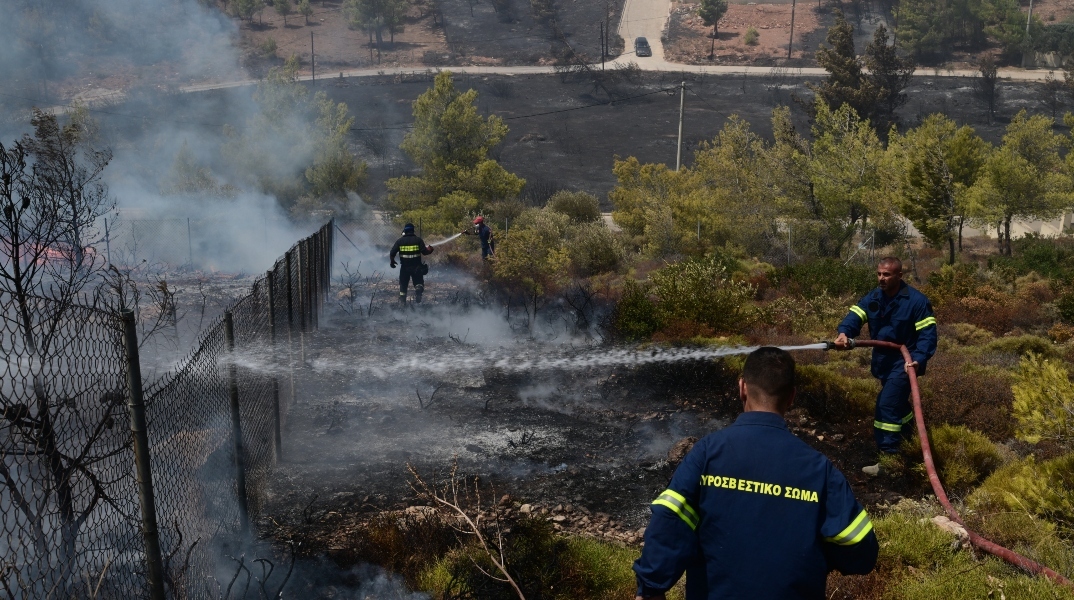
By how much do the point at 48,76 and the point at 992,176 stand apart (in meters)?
53.4

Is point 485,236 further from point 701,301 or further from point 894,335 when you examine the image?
point 894,335

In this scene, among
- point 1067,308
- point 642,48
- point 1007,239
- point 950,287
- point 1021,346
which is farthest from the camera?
point 642,48

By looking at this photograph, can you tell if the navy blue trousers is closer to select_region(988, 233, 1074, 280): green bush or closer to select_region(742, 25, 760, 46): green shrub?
select_region(988, 233, 1074, 280): green bush

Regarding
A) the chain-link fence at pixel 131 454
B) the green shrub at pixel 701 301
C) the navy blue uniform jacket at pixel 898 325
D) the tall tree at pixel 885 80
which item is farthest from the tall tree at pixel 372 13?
the navy blue uniform jacket at pixel 898 325

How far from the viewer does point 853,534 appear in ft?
9.40

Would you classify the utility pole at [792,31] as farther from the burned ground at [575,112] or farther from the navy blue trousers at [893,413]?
the navy blue trousers at [893,413]

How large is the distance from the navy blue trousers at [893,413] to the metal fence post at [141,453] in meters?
5.46

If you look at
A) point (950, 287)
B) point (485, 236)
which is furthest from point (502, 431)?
point (950, 287)

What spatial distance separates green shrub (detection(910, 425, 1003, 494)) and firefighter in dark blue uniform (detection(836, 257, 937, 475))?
0.79 ft

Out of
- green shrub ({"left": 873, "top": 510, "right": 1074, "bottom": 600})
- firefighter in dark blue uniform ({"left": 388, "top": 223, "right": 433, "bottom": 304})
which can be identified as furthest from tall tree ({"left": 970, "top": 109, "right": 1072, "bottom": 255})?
green shrub ({"left": 873, "top": 510, "right": 1074, "bottom": 600})

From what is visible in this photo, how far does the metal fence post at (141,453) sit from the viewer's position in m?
3.25

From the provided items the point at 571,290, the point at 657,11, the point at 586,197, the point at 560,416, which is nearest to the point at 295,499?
the point at 560,416

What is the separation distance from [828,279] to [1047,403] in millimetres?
9875

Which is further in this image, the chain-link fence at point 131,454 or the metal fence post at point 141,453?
the chain-link fence at point 131,454
